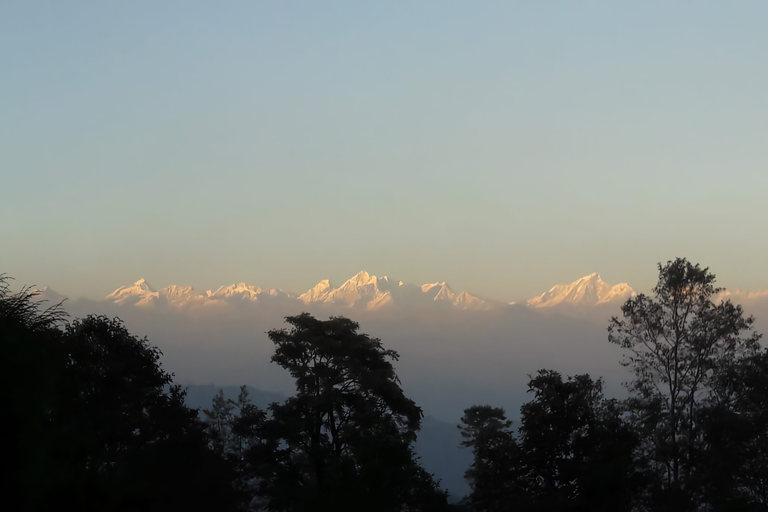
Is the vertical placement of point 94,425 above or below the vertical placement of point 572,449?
above

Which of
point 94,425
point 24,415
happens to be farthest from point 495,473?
point 24,415

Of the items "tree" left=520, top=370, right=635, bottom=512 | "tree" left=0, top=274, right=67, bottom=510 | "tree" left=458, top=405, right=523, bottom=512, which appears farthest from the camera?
"tree" left=458, top=405, right=523, bottom=512

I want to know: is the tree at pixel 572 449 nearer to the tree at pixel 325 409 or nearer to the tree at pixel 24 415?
the tree at pixel 325 409

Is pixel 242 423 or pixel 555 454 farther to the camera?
pixel 242 423

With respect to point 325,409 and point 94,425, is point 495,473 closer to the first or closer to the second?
point 325,409

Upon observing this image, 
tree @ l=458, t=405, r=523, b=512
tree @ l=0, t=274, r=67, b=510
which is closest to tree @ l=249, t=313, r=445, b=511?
tree @ l=458, t=405, r=523, b=512

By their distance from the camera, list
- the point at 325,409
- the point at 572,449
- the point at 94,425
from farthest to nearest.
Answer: the point at 325,409, the point at 572,449, the point at 94,425

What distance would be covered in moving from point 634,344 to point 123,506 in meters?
48.1

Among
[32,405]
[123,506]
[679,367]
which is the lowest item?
[123,506]

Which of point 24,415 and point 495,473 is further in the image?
point 495,473

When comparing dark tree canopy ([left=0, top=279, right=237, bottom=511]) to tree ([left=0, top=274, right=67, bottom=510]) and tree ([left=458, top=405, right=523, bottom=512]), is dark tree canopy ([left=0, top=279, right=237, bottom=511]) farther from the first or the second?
tree ([left=458, top=405, right=523, bottom=512])

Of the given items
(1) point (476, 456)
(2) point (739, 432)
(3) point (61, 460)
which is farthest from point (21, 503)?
(1) point (476, 456)

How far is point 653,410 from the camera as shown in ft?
196

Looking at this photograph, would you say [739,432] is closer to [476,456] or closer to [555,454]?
[555,454]
